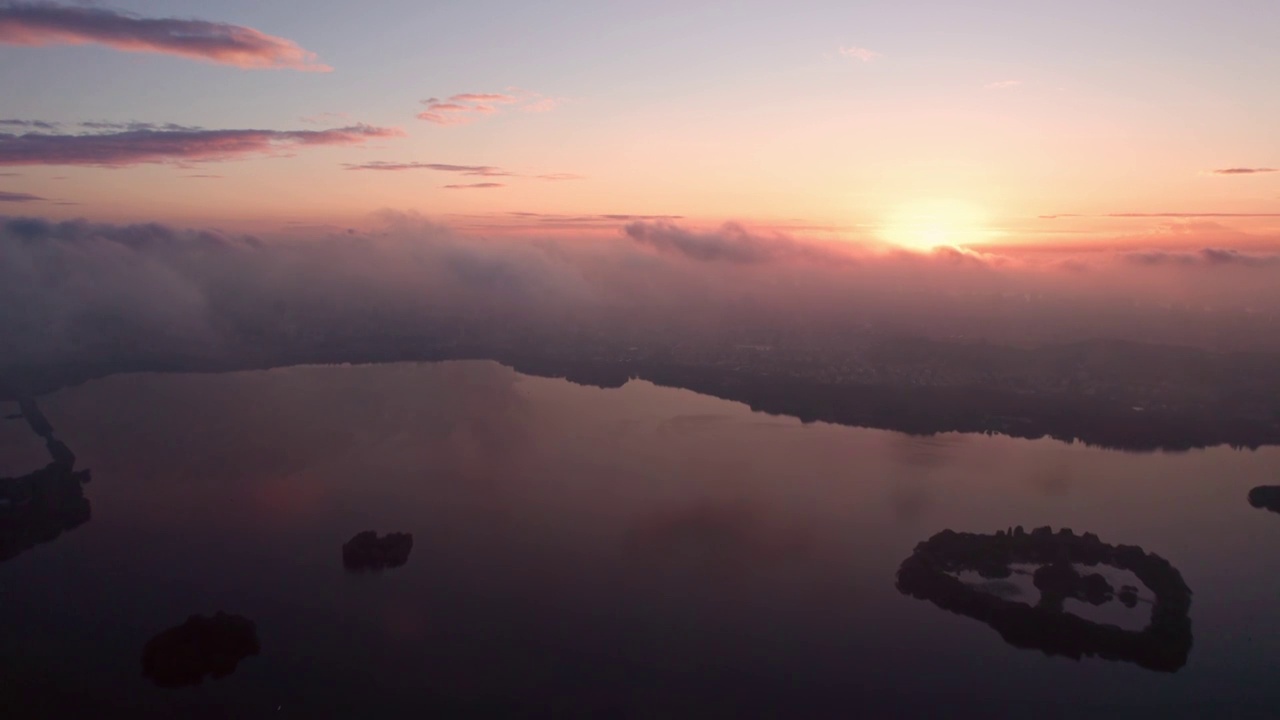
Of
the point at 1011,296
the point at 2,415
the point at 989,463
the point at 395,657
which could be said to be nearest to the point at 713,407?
the point at 989,463

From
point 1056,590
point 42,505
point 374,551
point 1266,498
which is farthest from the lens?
point 1266,498

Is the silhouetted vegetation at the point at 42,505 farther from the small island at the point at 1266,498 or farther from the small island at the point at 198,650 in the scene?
the small island at the point at 1266,498

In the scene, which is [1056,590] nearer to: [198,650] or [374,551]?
[374,551]

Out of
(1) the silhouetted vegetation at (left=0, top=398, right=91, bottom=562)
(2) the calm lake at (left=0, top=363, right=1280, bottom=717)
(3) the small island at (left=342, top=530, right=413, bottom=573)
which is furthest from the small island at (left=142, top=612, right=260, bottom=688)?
(1) the silhouetted vegetation at (left=0, top=398, right=91, bottom=562)

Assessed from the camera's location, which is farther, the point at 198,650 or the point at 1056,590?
the point at 1056,590

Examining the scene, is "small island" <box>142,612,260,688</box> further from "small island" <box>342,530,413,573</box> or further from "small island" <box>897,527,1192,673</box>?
"small island" <box>897,527,1192,673</box>

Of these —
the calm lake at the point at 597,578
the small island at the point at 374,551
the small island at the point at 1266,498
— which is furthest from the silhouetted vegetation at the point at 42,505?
the small island at the point at 1266,498

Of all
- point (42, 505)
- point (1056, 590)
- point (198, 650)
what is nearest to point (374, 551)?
point (198, 650)
